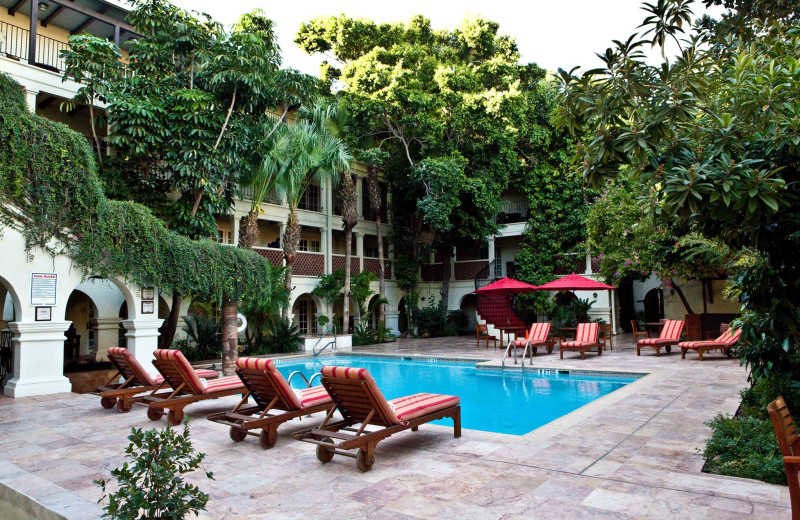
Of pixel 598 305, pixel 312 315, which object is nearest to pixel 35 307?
pixel 312 315

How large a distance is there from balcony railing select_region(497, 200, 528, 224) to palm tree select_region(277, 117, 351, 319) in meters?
10.8

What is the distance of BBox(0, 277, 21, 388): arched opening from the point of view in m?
9.63

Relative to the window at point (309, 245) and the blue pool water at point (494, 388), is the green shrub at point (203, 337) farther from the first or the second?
the window at point (309, 245)

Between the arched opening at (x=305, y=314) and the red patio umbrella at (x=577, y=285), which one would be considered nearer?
the red patio umbrella at (x=577, y=285)

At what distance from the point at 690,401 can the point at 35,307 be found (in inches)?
428

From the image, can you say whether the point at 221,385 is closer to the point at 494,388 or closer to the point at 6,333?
the point at 494,388

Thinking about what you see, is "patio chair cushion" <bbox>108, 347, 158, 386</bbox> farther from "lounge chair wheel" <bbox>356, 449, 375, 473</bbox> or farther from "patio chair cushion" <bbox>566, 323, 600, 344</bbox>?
"patio chair cushion" <bbox>566, 323, 600, 344</bbox>

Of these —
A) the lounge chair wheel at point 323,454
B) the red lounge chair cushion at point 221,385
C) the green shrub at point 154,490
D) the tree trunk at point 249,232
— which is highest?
the tree trunk at point 249,232

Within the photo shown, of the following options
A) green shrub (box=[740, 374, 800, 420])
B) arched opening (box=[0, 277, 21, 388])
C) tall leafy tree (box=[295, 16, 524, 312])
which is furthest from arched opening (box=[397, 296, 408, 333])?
green shrub (box=[740, 374, 800, 420])

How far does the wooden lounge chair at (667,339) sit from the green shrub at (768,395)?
8014mm

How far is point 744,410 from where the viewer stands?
21.0 feet

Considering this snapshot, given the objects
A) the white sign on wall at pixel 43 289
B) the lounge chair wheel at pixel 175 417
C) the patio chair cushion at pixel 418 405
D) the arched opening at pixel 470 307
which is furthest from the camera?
the arched opening at pixel 470 307

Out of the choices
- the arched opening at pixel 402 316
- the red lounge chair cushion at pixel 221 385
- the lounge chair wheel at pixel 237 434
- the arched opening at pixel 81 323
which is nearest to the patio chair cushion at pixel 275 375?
the lounge chair wheel at pixel 237 434

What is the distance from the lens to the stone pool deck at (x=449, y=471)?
12.8 ft
